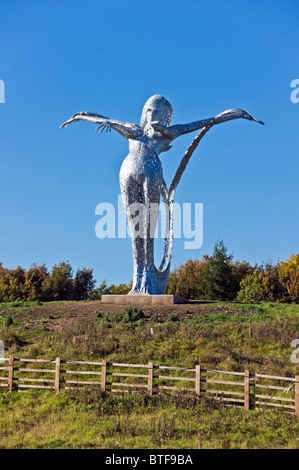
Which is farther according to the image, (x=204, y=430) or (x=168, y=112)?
(x=168, y=112)

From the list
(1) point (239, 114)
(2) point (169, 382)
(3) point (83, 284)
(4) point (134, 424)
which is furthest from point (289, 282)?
(4) point (134, 424)

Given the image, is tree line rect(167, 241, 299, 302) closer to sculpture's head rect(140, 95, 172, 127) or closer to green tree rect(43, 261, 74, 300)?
green tree rect(43, 261, 74, 300)

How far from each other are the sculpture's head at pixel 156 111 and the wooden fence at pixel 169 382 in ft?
38.9

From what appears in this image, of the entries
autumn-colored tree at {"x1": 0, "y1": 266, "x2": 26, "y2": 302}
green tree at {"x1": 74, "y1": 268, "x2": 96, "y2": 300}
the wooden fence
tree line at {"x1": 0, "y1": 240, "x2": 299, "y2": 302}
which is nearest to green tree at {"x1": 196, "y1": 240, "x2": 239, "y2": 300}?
tree line at {"x1": 0, "y1": 240, "x2": 299, "y2": 302}

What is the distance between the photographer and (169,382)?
1379 cm

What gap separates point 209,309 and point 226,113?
818 cm

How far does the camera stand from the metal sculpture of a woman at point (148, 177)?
2247cm

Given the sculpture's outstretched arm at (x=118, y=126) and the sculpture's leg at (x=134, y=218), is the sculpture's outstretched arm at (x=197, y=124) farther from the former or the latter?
the sculpture's leg at (x=134, y=218)

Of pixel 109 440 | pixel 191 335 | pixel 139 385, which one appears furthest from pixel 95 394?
pixel 191 335

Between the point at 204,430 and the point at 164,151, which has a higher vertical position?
the point at 164,151

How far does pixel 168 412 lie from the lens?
38.0ft

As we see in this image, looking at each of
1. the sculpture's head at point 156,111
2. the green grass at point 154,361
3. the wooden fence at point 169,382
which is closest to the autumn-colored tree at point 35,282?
the green grass at point 154,361

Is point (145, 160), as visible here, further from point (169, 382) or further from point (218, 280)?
point (218, 280)
